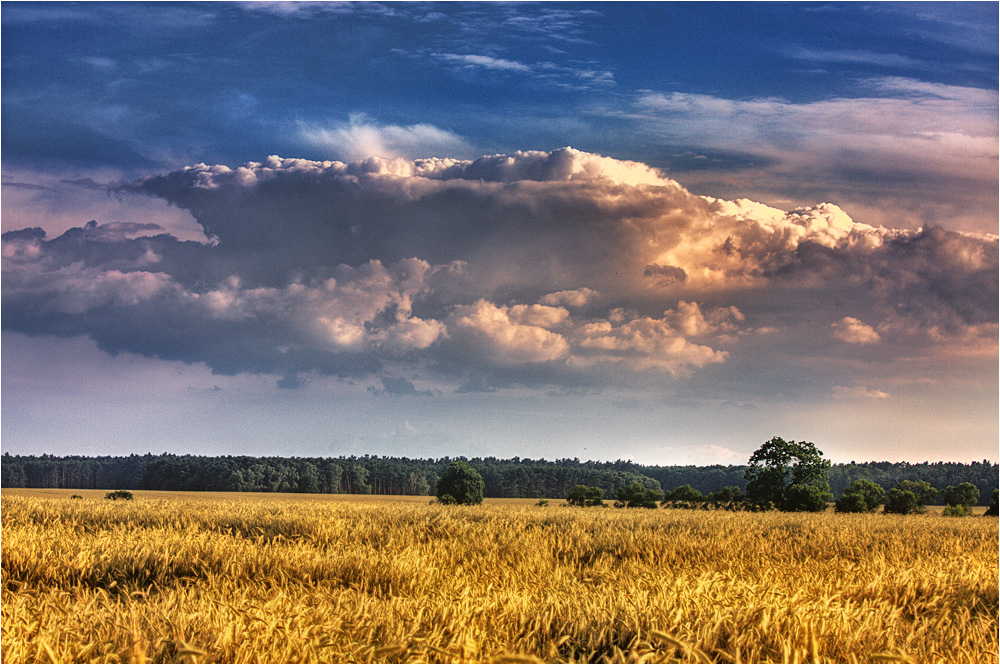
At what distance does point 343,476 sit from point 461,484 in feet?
217

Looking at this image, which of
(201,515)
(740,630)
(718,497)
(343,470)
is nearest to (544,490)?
(343,470)

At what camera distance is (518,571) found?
9305 mm

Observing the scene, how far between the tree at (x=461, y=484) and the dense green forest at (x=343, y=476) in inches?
1535

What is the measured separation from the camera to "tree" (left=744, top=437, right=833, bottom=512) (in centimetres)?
5806

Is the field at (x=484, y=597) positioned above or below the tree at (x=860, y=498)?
above

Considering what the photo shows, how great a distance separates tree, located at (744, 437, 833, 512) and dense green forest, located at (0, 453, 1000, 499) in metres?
54.5

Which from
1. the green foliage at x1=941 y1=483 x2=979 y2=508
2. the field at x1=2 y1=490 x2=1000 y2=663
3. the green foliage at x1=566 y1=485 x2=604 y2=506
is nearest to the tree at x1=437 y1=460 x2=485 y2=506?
the green foliage at x1=566 y1=485 x2=604 y2=506

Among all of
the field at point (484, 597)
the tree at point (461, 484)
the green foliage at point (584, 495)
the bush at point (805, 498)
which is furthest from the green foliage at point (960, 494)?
the field at point (484, 597)

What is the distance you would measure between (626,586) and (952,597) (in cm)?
382

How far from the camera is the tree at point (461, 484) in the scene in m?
78.2

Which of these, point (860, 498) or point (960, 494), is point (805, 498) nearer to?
point (860, 498)

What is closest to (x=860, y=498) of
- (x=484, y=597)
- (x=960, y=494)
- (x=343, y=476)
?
(x=960, y=494)

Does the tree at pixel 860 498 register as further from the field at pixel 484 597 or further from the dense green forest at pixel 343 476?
the field at pixel 484 597

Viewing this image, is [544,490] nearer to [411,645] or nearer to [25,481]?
[25,481]
